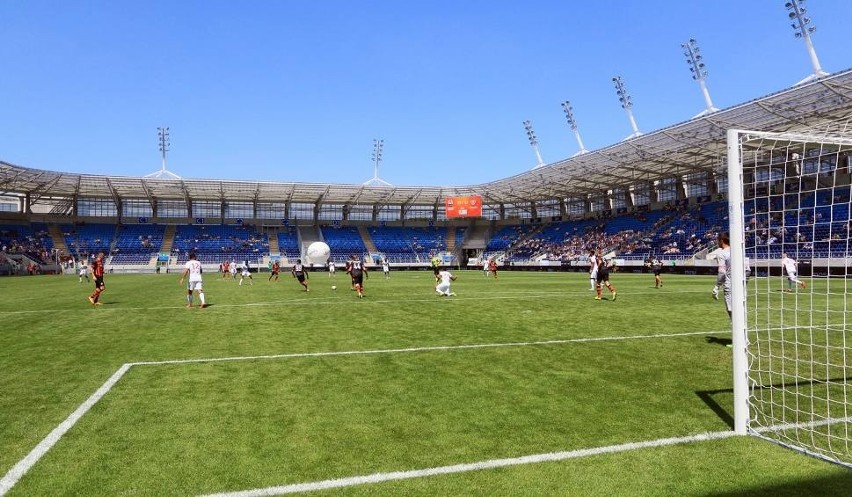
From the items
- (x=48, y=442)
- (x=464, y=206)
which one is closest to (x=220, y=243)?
(x=464, y=206)

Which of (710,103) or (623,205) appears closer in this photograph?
(710,103)

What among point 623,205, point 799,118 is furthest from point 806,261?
point 623,205

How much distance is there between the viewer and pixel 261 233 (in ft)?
245

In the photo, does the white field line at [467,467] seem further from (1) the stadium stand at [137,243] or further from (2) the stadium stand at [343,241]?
(1) the stadium stand at [137,243]

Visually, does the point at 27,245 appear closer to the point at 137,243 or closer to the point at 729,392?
the point at 137,243

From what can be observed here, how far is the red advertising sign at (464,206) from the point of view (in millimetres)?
69875

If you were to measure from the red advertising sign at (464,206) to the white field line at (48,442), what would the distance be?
210 ft


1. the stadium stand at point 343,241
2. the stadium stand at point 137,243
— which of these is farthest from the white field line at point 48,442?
the stadium stand at point 137,243

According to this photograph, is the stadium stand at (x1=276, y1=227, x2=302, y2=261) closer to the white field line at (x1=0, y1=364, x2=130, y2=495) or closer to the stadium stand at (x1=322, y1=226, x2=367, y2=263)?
the stadium stand at (x1=322, y1=226, x2=367, y2=263)

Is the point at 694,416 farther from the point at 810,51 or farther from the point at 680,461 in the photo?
the point at 810,51

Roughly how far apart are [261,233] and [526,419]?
7342 centimetres

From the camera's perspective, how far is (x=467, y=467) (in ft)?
14.1

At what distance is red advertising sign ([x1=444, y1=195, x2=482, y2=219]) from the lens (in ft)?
229

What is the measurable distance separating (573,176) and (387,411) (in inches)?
2159
